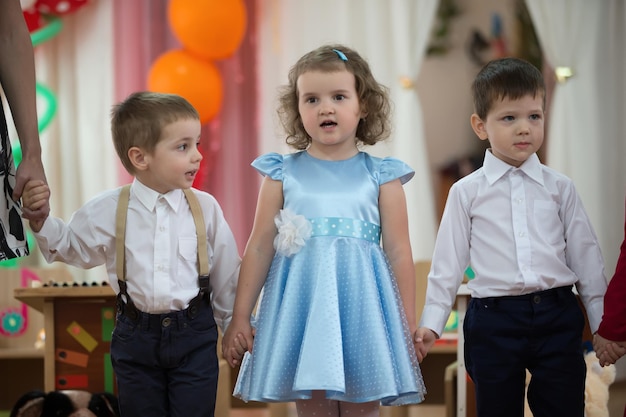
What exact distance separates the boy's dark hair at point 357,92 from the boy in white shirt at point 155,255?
29 cm

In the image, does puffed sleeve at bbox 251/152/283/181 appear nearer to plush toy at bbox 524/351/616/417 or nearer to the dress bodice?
the dress bodice

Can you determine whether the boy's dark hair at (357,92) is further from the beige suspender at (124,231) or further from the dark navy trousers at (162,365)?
the dark navy trousers at (162,365)

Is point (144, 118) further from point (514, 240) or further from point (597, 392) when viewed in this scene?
point (597, 392)

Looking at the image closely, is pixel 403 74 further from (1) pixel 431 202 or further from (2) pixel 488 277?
(2) pixel 488 277

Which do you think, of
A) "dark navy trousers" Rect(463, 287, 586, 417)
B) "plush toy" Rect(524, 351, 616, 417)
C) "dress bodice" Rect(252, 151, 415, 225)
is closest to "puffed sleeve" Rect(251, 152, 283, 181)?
"dress bodice" Rect(252, 151, 415, 225)

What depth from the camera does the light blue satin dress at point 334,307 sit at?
6.98 ft

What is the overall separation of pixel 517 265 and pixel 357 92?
0.63 metres

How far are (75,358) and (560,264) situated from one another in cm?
201

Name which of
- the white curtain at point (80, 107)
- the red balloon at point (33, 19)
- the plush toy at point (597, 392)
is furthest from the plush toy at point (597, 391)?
the red balloon at point (33, 19)

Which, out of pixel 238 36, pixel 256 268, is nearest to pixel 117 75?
pixel 238 36

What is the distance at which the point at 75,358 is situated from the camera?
3.46 metres

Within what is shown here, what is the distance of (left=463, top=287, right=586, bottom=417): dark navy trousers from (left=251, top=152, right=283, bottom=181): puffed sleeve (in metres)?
0.67

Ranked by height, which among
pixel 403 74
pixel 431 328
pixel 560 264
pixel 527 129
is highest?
pixel 403 74

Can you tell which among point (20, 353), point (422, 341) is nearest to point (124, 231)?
point (422, 341)
